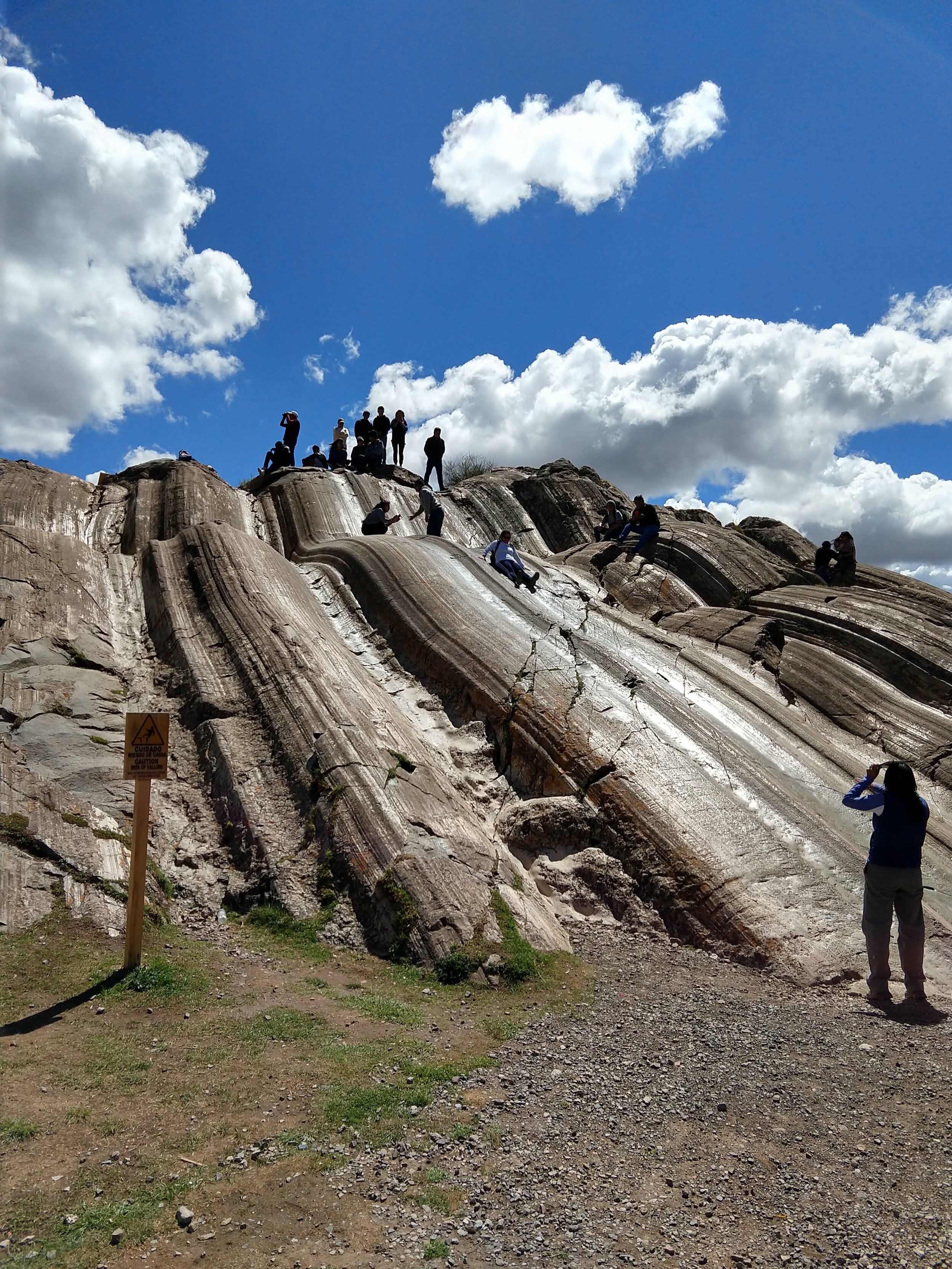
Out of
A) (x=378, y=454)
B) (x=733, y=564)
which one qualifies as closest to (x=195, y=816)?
(x=733, y=564)

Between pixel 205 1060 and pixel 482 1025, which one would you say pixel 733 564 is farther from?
pixel 205 1060

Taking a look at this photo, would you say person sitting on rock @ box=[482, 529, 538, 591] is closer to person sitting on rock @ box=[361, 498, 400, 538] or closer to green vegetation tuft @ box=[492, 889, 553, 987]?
person sitting on rock @ box=[361, 498, 400, 538]

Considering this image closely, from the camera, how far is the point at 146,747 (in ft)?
25.8

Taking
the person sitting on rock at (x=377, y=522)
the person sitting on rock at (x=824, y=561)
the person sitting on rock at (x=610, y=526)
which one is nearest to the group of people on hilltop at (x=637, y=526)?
the person sitting on rock at (x=610, y=526)

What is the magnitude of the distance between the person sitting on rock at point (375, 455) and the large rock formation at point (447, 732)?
9385 millimetres

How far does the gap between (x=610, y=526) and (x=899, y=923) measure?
17.1 m

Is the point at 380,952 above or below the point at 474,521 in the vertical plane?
below

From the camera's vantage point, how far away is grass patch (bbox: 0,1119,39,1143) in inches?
193

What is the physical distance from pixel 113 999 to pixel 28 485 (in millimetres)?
16791

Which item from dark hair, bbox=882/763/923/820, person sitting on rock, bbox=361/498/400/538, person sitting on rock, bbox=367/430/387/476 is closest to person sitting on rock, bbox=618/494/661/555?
person sitting on rock, bbox=361/498/400/538

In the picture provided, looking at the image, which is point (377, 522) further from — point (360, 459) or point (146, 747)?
point (146, 747)

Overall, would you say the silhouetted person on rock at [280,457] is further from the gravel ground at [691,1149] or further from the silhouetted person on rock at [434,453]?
the gravel ground at [691,1149]

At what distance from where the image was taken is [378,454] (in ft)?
95.6

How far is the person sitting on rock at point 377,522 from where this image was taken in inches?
851
